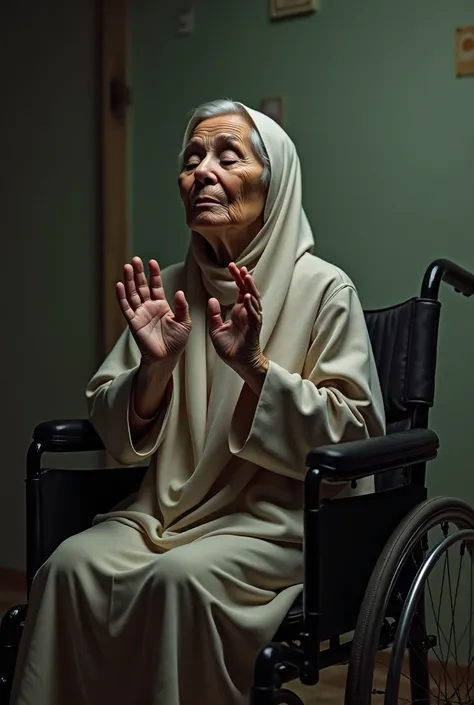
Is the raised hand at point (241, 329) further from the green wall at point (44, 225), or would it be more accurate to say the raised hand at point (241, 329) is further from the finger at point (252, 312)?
the green wall at point (44, 225)

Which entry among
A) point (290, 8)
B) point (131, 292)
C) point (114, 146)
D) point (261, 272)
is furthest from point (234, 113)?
point (114, 146)

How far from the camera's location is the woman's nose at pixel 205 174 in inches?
72.3

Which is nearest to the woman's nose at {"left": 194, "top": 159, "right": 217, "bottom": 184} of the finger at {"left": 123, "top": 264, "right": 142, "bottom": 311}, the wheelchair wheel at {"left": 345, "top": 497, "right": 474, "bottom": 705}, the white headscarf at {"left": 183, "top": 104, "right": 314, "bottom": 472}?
the white headscarf at {"left": 183, "top": 104, "right": 314, "bottom": 472}

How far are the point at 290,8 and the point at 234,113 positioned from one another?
0.87 metres

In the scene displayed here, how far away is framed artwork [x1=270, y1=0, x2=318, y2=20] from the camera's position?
2.57 m

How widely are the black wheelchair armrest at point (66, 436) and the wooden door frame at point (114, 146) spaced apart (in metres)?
1.19

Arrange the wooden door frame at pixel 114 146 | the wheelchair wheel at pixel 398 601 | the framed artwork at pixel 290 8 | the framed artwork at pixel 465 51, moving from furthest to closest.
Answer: the wooden door frame at pixel 114 146
the framed artwork at pixel 290 8
the framed artwork at pixel 465 51
the wheelchair wheel at pixel 398 601

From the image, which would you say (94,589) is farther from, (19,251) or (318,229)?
(19,251)

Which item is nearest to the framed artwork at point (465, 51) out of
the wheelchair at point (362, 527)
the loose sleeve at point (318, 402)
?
the wheelchair at point (362, 527)

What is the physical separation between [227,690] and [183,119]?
1.79 meters

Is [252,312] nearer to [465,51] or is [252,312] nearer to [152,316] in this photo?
[152,316]

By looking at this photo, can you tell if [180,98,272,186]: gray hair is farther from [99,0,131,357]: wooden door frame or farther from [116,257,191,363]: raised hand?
[99,0,131,357]: wooden door frame

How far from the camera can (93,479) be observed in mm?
1896

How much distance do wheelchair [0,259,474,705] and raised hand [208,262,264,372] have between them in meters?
0.24
